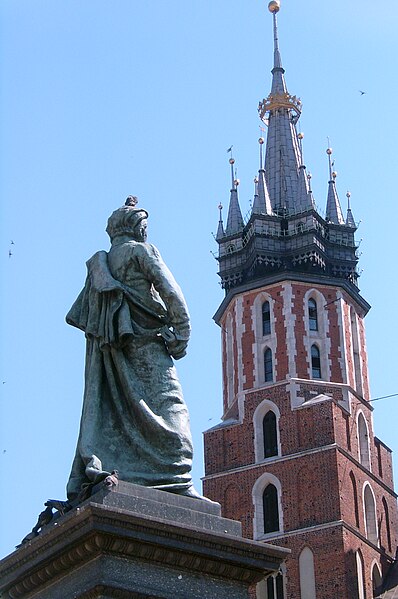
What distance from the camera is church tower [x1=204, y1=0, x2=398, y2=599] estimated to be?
4697 cm

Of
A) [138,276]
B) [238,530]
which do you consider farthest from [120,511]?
[138,276]

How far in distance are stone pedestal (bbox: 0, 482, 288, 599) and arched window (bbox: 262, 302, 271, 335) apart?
147 feet

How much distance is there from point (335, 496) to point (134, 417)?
134 ft

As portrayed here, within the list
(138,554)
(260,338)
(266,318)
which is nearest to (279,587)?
(260,338)

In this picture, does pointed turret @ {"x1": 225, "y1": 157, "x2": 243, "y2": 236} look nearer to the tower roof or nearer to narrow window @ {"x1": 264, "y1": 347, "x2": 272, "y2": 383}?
the tower roof

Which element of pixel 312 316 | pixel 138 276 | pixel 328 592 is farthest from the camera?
pixel 312 316

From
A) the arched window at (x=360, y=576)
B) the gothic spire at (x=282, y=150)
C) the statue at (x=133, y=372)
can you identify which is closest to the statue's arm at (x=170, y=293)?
the statue at (x=133, y=372)

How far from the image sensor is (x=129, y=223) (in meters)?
7.71

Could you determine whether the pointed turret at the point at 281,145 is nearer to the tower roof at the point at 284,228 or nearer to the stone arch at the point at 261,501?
the tower roof at the point at 284,228

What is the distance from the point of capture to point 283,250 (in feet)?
176

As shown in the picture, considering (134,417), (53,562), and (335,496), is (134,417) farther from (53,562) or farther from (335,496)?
(335,496)

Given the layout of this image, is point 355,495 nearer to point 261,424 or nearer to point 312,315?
point 261,424

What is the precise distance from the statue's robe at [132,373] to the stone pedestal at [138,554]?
10.9 inches

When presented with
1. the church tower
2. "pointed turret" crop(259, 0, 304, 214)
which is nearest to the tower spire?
"pointed turret" crop(259, 0, 304, 214)
